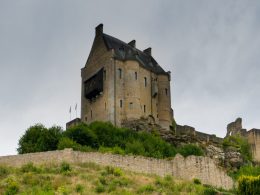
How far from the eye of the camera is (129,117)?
5353cm

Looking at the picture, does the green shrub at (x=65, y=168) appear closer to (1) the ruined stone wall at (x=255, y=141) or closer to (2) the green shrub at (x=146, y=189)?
(2) the green shrub at (x=146, y=189)

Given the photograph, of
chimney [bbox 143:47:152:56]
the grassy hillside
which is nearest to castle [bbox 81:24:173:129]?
chimney [bbox 143:47:152:56]

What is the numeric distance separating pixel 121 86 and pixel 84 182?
1737 cm

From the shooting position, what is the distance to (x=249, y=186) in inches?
1320

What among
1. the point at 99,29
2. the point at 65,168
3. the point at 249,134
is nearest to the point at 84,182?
the point at 65,168

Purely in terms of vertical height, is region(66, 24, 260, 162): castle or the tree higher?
region(66, 24, 260, 162): castle

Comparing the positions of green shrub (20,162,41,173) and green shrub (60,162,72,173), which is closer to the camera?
green shrub (60,162,72,173)

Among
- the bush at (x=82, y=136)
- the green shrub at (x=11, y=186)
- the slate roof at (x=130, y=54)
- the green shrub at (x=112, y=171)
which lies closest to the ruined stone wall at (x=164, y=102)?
the slate roof at (x=130, y=54)

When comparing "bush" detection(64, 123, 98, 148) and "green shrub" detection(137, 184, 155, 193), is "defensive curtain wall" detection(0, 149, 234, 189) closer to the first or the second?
"green shrub" detection(137, 184, 155, 193)

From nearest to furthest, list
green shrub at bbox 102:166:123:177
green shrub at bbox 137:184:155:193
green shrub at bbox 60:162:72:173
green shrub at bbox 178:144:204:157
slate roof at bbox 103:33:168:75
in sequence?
green shrub at bbox 137:184:155:193
green shrub at bbox 60:162:72:173
green shrub at bbox 102:166:123:177
green shrub at bbox 178:144:204:157
slate roof at bbox 103:33:168:75

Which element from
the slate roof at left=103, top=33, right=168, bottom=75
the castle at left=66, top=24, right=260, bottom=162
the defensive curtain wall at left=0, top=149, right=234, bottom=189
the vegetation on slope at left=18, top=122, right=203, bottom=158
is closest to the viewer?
the defensive curtain wall at left=0, top=149, right=234, bottom=189

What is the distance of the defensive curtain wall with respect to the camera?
136ft

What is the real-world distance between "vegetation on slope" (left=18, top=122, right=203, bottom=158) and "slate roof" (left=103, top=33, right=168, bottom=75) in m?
Result: 7.62

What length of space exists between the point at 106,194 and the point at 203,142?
19.6 meters
